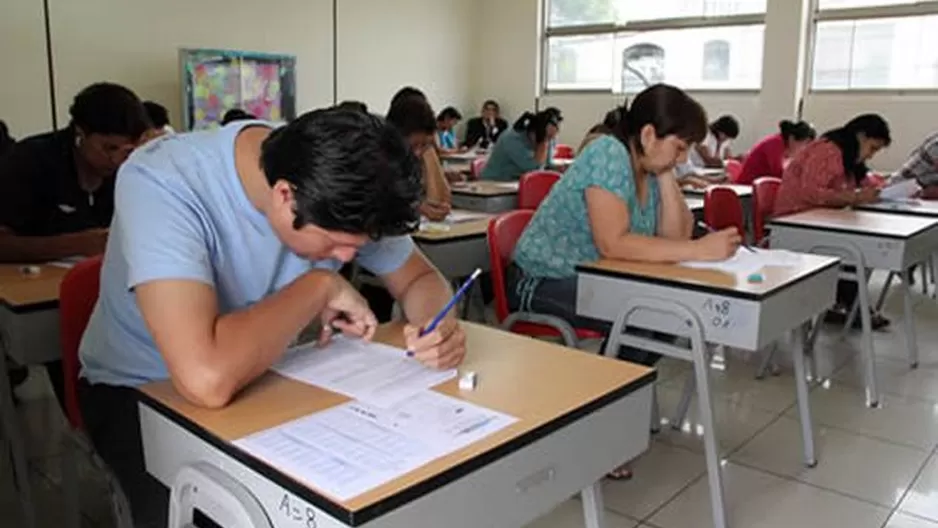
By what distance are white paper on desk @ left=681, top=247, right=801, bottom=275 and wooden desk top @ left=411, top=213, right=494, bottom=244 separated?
1.02 metres

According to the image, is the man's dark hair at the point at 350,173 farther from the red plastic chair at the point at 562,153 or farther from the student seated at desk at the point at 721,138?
the red plastic chair at the point at 562,153

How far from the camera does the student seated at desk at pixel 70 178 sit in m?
2.23

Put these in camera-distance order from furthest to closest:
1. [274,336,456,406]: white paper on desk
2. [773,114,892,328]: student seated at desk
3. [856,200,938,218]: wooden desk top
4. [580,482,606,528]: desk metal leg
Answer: [773,114,892,328]: student seated at desk → [856,200,938,218]: wooden desk top → [580,482,606,528]: desk metal leg → [274,336,456,406]: white paper on desk

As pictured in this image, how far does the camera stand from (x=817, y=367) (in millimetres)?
3564

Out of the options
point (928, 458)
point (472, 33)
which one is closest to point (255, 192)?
point (928, 458)

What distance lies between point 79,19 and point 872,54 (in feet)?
24.1

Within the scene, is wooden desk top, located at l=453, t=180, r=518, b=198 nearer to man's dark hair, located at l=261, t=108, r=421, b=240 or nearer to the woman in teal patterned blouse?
the woman in teal patterned blouse

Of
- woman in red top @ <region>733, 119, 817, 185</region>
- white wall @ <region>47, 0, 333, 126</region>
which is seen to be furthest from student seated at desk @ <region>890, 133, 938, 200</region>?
white wall @ <region>47, 0, 333, 126</region>

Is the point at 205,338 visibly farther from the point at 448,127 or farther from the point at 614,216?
the point at 448,127

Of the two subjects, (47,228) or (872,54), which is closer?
(47,228)

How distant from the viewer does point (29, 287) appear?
6.51 feet

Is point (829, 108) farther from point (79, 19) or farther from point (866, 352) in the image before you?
point (79, 19)

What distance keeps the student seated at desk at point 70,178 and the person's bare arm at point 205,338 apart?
122 centimetres

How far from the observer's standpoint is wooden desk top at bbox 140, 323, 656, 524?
928mm
